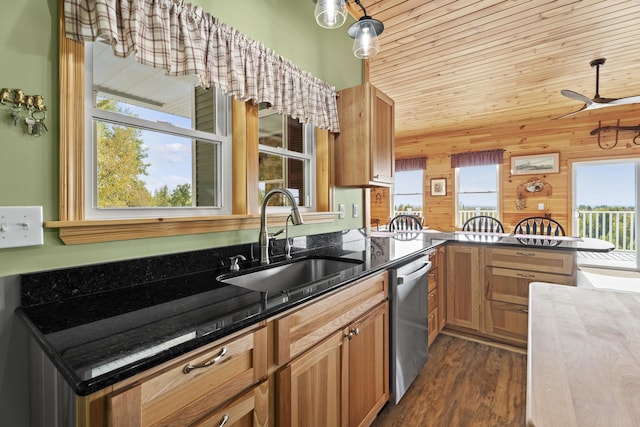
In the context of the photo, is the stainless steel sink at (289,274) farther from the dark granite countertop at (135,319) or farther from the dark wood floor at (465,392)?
the dark wood floor at (465,392)

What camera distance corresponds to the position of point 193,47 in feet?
4.20

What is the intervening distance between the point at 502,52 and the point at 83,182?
3.59 meters

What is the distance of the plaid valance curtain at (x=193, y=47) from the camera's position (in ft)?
3.32

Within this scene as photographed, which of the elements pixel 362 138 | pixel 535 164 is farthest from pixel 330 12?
pixel 535 164

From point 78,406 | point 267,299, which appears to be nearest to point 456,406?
point 267,299

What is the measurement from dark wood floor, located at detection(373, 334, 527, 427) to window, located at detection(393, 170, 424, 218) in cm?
431

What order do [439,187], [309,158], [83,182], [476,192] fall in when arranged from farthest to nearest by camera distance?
[439,187], [476,192], [309,158], [83,182]

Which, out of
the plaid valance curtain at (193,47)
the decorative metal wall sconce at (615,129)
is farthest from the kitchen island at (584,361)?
the decorative metal wall sconce at (615,129)

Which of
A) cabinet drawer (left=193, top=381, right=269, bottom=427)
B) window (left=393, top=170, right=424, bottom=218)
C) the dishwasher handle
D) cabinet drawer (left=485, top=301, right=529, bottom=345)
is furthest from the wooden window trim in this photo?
window (left=393, top=170, right=424, bottom=218)

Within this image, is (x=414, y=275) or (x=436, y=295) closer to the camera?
(x=414, y=275)

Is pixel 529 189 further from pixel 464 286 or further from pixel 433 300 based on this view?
pixel 433 300

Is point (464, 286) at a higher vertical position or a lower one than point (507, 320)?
higher

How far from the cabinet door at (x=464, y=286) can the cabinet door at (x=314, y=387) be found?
1.84 meters

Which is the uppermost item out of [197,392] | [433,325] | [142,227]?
[142,227]
